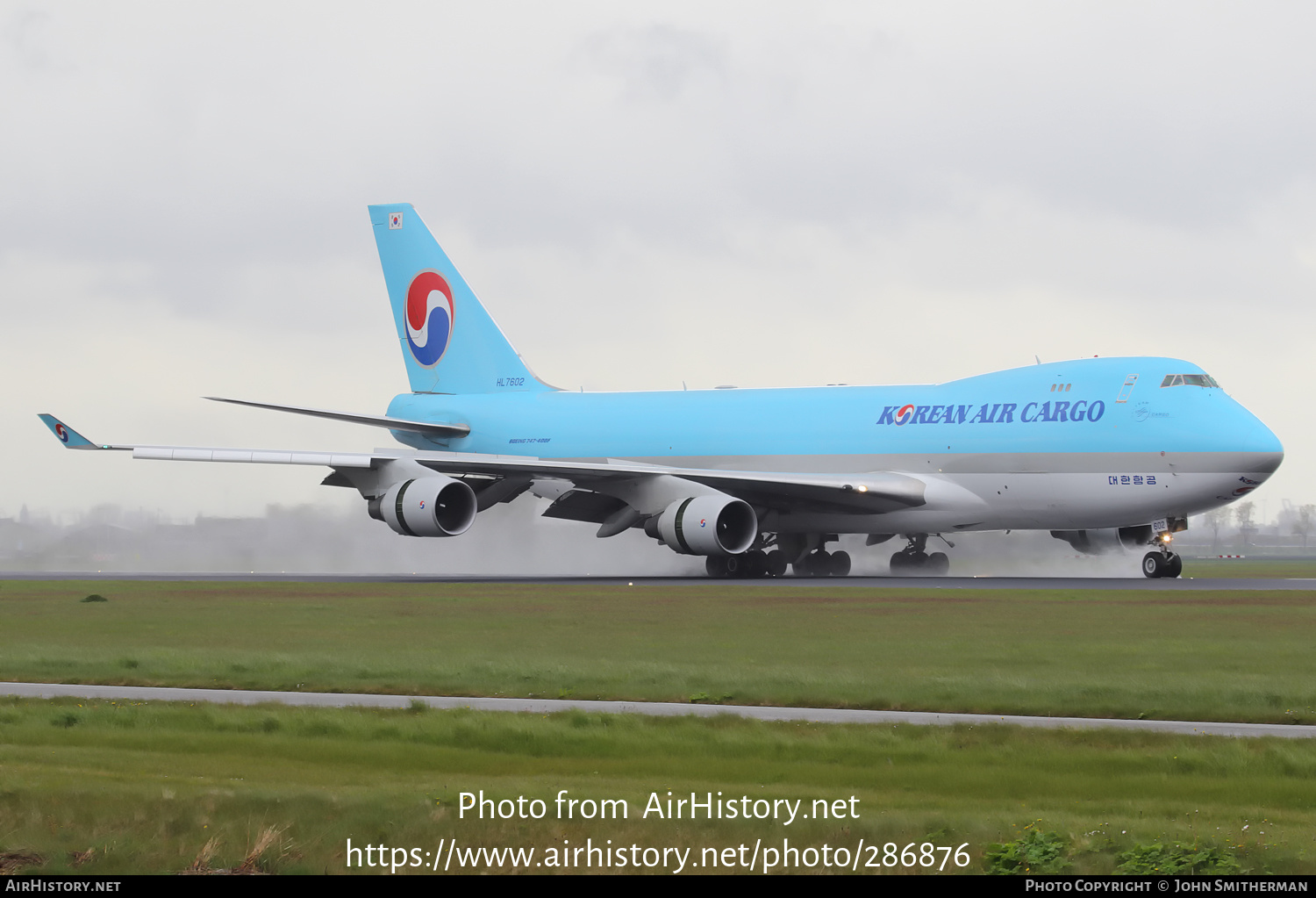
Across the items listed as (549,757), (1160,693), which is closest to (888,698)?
(1160,693)

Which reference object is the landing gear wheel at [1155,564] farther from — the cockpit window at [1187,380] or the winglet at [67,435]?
the winglet at [67,435]

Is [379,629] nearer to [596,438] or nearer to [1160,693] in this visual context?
[1160,693]

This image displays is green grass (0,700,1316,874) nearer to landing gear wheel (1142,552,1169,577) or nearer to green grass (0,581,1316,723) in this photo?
green grass (0,581,1316,723)

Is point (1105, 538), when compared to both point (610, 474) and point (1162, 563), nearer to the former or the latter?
point (1162, 563)

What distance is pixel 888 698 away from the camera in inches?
688

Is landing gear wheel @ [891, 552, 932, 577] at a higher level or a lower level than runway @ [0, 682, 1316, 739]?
lower

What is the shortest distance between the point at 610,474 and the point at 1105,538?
46.4 feet

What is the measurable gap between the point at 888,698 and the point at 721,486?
1047 inches

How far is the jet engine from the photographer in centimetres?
4109

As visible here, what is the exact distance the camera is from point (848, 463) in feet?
144

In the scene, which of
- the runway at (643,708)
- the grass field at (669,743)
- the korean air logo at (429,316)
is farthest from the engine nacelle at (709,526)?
the runway at (643,708)

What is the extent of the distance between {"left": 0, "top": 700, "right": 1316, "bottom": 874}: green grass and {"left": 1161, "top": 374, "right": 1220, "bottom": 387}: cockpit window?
26497 millimetres

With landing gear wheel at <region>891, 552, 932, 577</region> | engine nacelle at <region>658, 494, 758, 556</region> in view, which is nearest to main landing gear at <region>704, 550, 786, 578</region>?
engine nacelle at <region>658, 494, 758, 556</region>

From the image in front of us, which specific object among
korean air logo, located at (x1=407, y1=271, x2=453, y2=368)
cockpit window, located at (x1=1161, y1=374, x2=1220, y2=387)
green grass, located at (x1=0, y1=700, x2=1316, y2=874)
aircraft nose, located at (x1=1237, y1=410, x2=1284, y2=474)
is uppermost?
korean air logo, located at (x1=407, y1=271, x2=453, y2=368)
